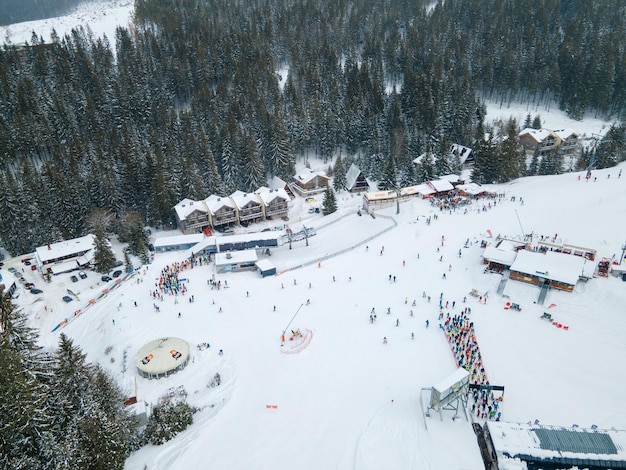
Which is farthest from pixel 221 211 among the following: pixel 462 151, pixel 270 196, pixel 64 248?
pixel 462 151

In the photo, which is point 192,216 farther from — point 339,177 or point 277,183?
point 339,177

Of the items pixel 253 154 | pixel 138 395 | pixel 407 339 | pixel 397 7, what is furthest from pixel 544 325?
pixel 397 7

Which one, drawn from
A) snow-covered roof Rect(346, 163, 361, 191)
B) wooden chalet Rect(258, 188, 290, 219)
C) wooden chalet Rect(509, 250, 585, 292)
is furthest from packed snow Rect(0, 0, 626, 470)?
snow-covered roof Rect(346, 163, 361, 191)

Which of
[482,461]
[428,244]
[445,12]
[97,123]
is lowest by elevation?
[428,244]

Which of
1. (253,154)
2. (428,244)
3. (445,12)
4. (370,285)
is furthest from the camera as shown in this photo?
(445,12)

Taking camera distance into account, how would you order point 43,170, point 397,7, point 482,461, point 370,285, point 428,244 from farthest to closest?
point 397,7, point 43,170, point 428,244, point 370,285, point 482,461

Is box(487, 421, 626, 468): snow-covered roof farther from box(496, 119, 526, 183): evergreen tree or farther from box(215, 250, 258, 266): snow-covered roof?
box(496, 119, 526, 183): evergreen tree

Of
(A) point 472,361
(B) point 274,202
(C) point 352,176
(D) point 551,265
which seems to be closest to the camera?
(A) point 472,361

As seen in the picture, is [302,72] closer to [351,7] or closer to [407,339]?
[351,7]
